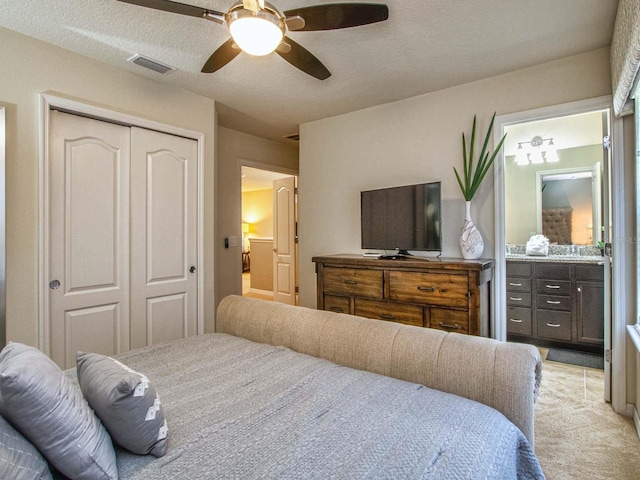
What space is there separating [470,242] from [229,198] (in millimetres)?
2792

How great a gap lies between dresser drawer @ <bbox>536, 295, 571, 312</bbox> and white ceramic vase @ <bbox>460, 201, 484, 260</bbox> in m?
1.55

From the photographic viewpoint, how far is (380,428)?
105 cm

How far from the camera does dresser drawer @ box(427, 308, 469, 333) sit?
2.40m

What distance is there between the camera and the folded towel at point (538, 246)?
4.04m

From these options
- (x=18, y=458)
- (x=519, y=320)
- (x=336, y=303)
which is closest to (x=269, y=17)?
(x=18, y=458)

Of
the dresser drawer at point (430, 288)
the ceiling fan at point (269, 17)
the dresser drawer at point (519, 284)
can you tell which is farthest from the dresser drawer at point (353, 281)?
the dresser drawer at point (519, 284)

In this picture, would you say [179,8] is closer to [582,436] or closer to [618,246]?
[618,246]

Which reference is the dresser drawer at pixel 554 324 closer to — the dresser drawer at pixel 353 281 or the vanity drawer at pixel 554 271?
the vanity drawer at pixel 554 271

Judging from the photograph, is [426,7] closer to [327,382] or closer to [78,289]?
[327,382]

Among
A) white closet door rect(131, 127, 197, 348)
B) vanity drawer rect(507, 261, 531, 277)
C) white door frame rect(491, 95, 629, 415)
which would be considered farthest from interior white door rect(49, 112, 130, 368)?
vanity drawer rect(507, 261, 531, 277)

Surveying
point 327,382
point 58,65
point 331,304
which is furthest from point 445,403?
point 58,65

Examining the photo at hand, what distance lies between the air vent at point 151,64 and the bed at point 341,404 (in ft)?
6.78

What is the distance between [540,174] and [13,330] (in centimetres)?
538

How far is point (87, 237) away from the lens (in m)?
2.52
